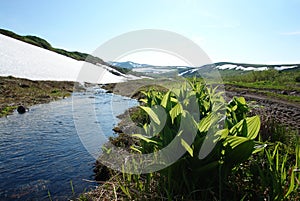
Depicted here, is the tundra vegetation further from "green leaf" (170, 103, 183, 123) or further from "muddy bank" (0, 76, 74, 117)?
"muddy bank" (0, 76, 74, 117)

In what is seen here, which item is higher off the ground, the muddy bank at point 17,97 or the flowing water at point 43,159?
the muddy bank at point 17,97

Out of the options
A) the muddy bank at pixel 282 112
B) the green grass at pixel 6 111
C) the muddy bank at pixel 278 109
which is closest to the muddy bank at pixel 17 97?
the green grass at pixel 6 111

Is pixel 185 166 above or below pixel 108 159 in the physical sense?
above

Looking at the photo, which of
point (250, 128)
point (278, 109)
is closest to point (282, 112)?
point (278, 109)

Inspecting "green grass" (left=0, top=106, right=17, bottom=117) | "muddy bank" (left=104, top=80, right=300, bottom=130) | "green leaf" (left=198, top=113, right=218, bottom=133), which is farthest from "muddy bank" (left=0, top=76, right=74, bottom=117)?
"green leaf" (left=198, top=113, right=218, bottom=133)

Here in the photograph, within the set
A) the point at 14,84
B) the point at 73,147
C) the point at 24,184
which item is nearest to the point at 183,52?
the point at 24,184

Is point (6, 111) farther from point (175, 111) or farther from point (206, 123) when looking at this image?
point (206, 123)

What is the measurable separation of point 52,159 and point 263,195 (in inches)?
179

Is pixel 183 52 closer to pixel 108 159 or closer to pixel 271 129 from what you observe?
pixel 271 129

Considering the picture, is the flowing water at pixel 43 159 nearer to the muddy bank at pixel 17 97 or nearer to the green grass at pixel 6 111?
the green grass at pixel 6 111

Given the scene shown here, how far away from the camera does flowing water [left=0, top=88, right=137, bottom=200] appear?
372cm

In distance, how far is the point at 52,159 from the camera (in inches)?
193

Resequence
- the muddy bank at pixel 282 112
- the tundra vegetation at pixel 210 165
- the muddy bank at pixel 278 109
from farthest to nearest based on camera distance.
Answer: the muddy bank at pixel 278 109 → the muddy bank at pixel 282 112 → the tundra vegetation at pixel 210 165

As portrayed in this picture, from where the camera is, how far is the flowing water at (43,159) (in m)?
3.72
